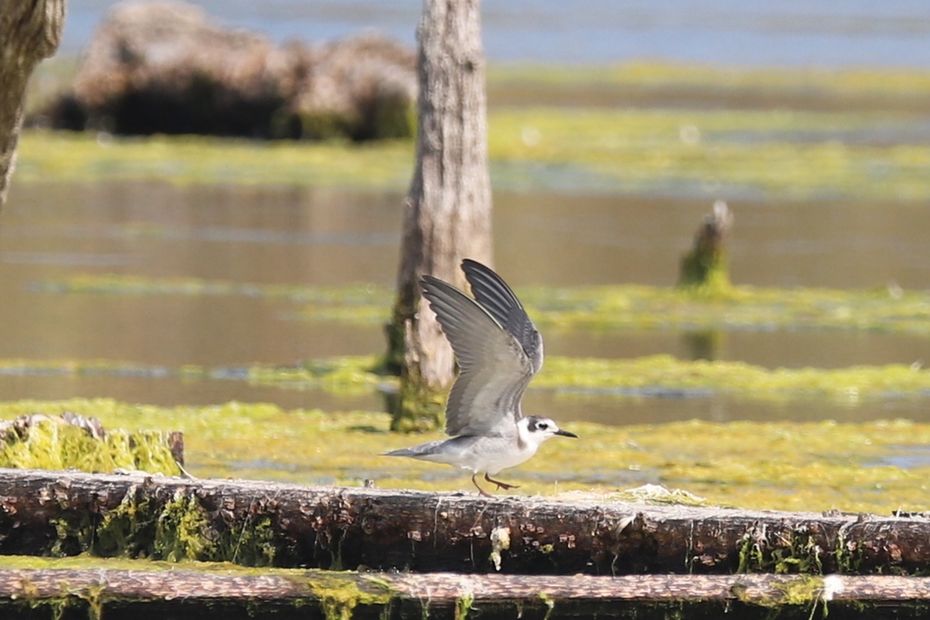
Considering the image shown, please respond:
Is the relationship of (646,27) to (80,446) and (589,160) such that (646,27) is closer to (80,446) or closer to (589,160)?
(589,160)

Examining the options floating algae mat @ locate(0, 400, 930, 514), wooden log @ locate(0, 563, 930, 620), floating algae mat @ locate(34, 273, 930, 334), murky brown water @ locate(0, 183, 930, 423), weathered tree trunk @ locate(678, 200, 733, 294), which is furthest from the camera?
weathered tree trunk @ locate(678, 200, 733, 294)

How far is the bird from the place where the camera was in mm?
8859

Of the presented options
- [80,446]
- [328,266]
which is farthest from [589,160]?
[80,446]

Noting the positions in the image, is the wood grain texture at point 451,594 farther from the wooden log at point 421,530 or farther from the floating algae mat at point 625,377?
the floating algae mat at point 625,377

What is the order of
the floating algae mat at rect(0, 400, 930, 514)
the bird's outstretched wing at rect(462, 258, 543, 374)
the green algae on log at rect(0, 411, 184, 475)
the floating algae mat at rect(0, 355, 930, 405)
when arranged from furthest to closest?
the floating algae mat at rect(0, 355, 930, 405), the floating algae mat at rect(0, 400, 930, 514), the green algae on log at rect(0, 411, 184, 475), the bird's outstretched wing at rect(462, 258, 543, 374)

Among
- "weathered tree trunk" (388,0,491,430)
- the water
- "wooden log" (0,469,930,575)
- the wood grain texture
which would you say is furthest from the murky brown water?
the water

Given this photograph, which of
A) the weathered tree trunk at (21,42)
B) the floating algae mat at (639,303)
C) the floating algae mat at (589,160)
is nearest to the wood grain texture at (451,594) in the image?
the weathered tree trunk at (21,42)

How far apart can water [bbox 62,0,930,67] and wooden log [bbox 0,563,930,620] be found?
183 ft

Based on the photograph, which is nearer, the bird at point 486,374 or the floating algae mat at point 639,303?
the bird at point 486,374

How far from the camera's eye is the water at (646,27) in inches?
2808

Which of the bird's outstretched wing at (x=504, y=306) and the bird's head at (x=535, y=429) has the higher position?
the bird's outstretched wing at (x=504, y=306)

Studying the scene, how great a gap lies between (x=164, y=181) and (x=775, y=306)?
13152mm

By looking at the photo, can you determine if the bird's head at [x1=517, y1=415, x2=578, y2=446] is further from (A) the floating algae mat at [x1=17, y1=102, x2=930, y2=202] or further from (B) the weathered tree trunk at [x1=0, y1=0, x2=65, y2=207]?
(A) the floating algae mat at [x1=17, y1=102, x2=930, y2=202]

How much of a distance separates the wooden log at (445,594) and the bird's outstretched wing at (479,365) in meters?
1.02
